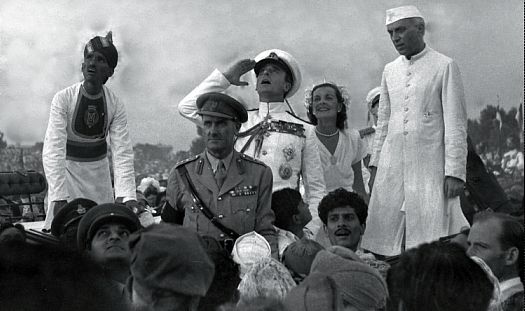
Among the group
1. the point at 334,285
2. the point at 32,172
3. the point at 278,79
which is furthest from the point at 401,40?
the point at 334,285

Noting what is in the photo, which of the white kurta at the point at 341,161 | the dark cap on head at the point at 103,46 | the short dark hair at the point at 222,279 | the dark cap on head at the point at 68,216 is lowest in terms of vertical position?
the short dark hair at the point at 222,279

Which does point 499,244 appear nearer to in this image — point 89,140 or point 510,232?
point 510,232

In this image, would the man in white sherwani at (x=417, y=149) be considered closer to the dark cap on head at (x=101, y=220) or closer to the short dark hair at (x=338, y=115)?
the short dark hair at (x=338, y=115)

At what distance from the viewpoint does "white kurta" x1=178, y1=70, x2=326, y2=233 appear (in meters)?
4.73

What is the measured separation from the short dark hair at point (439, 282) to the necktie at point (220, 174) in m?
1.77

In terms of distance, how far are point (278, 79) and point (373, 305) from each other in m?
2.78

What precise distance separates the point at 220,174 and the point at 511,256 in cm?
135

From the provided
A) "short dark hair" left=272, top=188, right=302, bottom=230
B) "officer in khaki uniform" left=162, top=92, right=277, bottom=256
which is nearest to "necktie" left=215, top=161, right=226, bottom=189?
"officer in khaki uniform" left=162, top=92, right=277, bottom=256

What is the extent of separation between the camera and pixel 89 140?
4.93 m

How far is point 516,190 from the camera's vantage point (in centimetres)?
452

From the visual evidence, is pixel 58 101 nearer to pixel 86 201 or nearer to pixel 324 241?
pixel 86 201

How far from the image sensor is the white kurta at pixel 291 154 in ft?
15.5

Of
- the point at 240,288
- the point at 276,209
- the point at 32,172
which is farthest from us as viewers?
the point at 32,172

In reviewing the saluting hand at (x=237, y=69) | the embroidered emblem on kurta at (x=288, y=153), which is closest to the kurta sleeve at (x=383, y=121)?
the embroidered emblem on kurta at (x=288, y=153)
